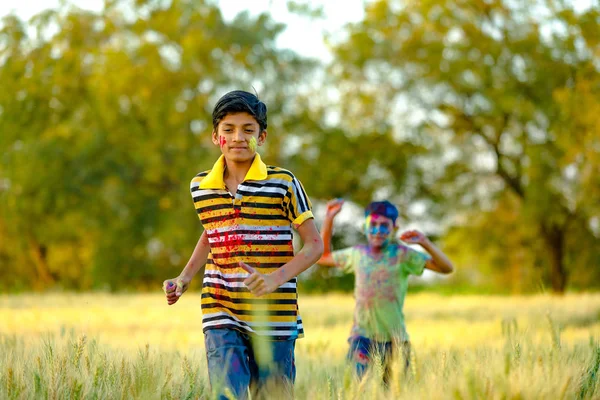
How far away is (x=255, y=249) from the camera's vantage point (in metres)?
4.46

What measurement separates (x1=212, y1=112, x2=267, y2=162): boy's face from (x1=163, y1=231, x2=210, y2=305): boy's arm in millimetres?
512

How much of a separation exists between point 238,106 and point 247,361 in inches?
52.8

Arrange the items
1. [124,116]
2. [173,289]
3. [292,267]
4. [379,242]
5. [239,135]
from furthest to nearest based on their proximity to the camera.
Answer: [124,116]
[379,242]
[239,135]
[173,289]
[292,267]

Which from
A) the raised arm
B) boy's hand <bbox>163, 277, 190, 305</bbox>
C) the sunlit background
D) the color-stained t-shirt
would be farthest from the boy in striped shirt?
the sunlit background

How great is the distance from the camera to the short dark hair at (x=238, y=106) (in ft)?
14.7

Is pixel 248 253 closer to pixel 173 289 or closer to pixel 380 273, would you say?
pixel 173 289

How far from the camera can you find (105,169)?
98.5 ft

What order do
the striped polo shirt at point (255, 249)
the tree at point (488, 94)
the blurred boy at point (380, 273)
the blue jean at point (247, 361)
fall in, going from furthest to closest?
the tree at point (488, 94) < the blurred boy at point (380, 273) < the striped polo shirt at point (255, 249) < the blue jean at point (247, 361)

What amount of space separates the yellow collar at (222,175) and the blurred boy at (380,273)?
1.87m

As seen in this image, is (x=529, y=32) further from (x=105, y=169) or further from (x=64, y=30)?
(x=64, y=30)

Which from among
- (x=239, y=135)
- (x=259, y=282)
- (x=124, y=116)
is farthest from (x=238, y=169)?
(x=124, y=116)

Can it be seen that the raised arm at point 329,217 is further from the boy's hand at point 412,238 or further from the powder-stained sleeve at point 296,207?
the powder-stained sleeve at point 296,207

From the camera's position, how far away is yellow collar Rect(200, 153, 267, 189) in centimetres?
450

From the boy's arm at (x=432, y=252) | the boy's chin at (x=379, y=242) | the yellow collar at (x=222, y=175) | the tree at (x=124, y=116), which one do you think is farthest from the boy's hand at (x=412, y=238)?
the tree at (x=124, y=116)
